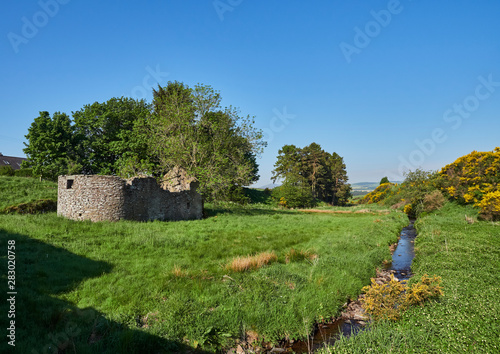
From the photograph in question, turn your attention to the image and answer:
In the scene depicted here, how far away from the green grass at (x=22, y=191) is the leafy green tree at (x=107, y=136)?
8.23 meters

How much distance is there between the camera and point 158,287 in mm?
8539

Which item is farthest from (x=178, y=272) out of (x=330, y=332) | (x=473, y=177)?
(x=473, y=177)

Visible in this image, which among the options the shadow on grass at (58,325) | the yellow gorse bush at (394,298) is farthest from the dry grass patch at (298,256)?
the shadow on grass at (58,325)

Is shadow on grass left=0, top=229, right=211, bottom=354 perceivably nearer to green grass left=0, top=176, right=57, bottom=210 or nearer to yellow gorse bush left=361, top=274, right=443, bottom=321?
yellow gorse bush left=361, top=274, right=443, bottom=321

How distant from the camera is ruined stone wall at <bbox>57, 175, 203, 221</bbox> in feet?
57.3

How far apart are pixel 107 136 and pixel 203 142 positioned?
52.6 ft

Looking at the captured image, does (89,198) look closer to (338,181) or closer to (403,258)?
(403,258)

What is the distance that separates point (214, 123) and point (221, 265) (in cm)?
1888

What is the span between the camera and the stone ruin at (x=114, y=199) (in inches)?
688

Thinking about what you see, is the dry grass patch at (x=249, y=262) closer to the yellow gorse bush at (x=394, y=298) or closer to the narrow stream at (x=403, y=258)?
the yellow gorse bush at (x=394, y=298)

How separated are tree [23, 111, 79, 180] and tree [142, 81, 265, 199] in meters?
12.1

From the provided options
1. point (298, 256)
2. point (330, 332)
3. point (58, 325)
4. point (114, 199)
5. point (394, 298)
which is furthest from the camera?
point (114, 199)

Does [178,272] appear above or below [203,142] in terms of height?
below

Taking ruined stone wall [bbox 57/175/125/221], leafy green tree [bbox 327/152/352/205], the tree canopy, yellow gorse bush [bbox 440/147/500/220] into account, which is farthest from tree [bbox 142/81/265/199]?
leafy green tree [bbox 327/152/352/205]
